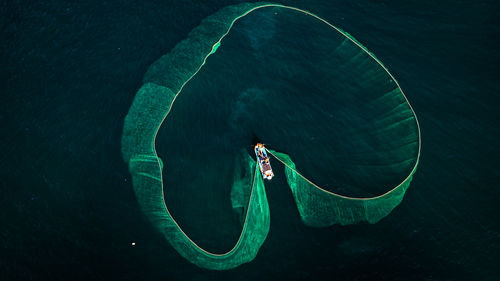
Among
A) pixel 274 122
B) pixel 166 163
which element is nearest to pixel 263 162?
pixel 274 122

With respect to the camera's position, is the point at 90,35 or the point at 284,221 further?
the point at 90,35

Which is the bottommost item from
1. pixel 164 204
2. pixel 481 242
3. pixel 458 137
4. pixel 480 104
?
pixel 164 204

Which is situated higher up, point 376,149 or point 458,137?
point 458,137

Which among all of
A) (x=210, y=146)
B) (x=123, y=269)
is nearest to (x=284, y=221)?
(x=210, y=146)

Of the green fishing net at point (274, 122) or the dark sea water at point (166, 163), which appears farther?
the green fishing net at point (274, 122)

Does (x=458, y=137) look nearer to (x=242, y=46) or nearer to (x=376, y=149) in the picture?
(x=376, y=149)
